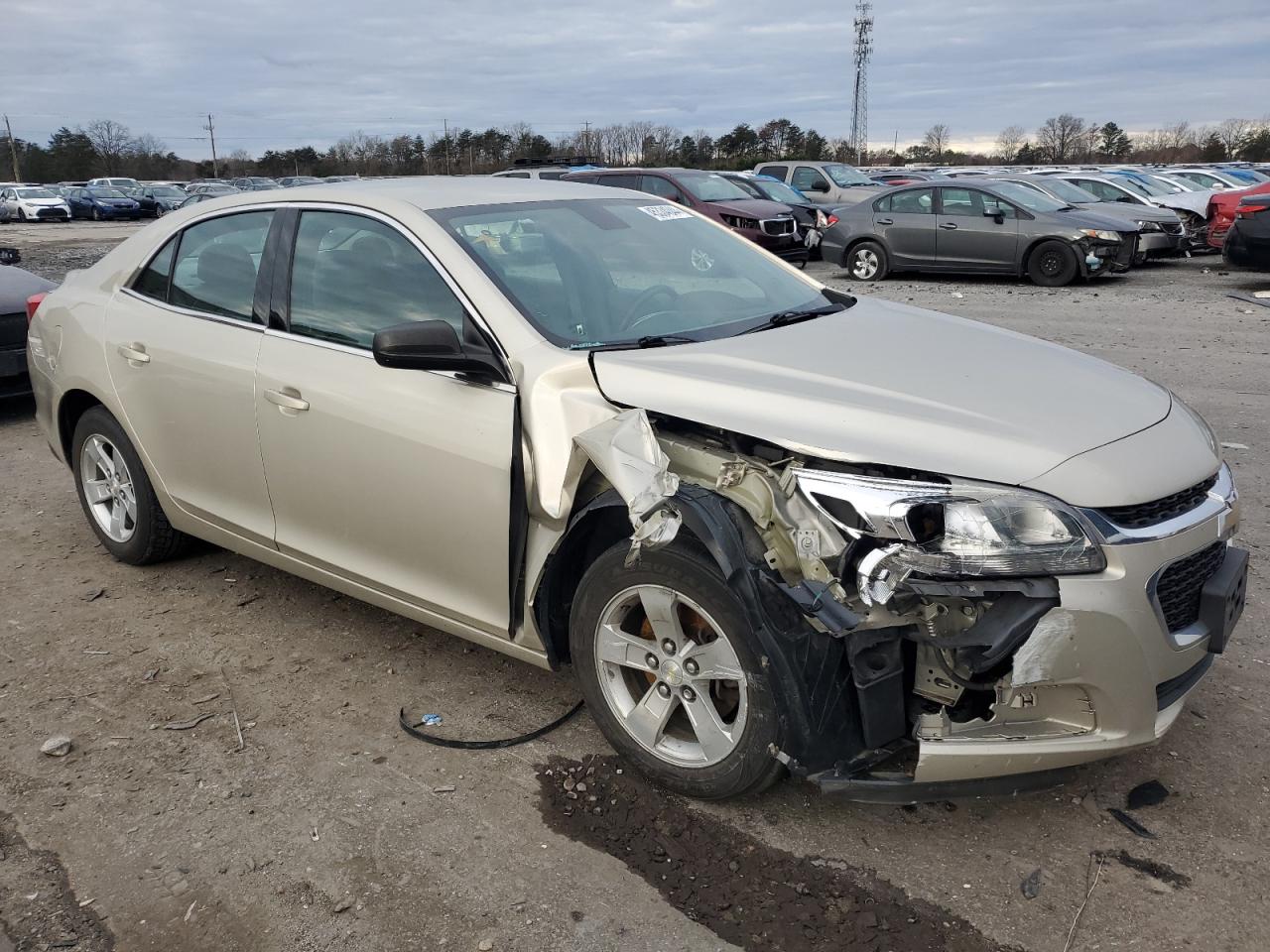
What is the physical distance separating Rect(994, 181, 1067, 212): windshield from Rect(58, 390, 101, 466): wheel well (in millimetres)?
14049

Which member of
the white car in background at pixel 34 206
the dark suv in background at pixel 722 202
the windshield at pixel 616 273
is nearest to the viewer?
the windshield at pixel 616 273

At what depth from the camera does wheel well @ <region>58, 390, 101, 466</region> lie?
16.1ft

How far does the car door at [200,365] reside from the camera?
401 centimetres

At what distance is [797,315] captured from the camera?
383 cm

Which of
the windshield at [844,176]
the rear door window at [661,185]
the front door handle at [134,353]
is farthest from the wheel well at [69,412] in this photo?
the windshield at [844,176]

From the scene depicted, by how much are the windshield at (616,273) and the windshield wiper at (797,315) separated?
0.03 m

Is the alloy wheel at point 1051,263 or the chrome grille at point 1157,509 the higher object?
the chrome grille at point 1157,509

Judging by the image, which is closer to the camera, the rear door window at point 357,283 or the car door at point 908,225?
the rear door window at point 357,283

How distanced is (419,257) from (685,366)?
1.07m

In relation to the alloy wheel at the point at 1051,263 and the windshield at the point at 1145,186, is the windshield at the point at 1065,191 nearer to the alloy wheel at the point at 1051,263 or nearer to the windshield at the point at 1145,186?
the alloy wheel at the point at 1051,263

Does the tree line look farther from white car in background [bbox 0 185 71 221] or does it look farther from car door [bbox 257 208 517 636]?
car door [bbox 257 208 517 636]

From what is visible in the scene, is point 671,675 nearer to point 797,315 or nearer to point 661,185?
point 797,315

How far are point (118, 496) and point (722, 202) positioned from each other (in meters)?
14.4

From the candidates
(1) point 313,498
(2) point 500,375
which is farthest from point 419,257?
(1) point 313,498
